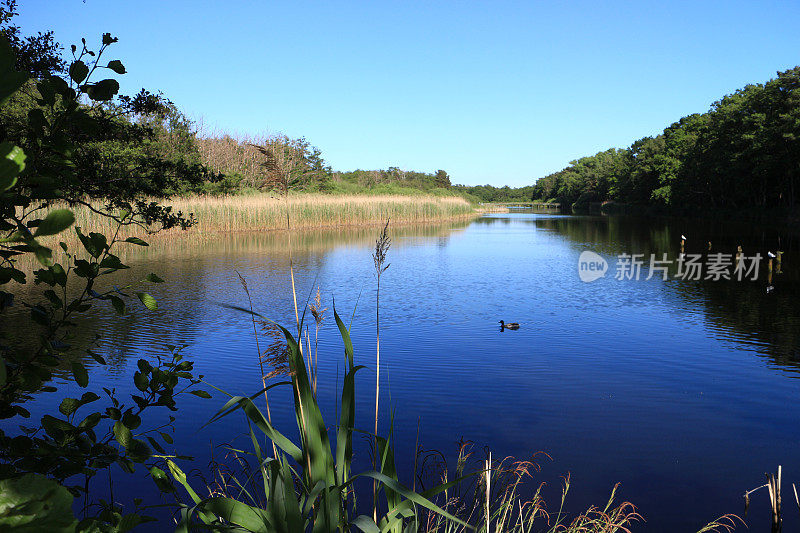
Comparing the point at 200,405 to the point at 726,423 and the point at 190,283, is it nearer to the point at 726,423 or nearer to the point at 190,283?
the point at 726,423

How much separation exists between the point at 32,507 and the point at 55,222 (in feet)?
1.49

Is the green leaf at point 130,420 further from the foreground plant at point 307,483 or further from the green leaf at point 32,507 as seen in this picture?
the green leaf at point 32,507

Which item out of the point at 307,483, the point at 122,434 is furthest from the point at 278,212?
the point at 122,434

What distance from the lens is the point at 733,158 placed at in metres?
36.3

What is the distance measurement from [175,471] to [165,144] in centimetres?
3165

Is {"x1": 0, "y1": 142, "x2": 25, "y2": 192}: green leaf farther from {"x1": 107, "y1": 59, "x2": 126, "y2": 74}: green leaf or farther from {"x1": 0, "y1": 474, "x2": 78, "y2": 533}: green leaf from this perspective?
{"x1": 107, "y1": 59, "x2": 126, "y2": 74}: green leaf

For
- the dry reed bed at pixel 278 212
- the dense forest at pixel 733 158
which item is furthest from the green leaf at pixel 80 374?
the dense forest at pixel 733 158

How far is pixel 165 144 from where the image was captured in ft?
100

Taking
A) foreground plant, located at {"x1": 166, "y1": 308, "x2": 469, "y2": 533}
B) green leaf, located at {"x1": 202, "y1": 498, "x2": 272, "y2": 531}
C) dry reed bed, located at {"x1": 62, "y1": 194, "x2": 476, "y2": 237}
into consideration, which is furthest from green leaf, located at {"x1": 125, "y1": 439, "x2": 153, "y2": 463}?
dry reed bed, located at {"x1": 62, "y1": 194, "x2": 476, "y2": 237}

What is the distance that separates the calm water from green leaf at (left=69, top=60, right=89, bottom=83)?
8.75 ft

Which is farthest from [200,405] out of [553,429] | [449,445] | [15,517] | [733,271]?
[733,271]

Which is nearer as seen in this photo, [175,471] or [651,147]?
[175,471]

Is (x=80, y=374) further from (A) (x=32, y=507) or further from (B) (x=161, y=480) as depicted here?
(A) (x=32, y=507)

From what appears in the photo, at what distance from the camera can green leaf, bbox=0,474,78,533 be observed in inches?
25.2
